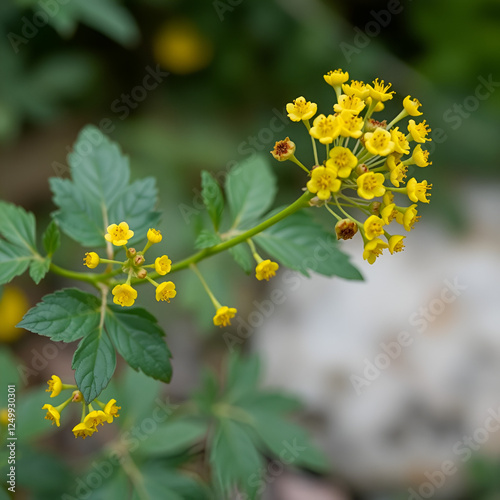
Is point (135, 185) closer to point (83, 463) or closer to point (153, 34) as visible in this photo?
point (83, 463)

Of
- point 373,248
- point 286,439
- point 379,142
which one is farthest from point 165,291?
point 286,439

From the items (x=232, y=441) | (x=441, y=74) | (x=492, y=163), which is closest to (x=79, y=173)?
(x=232, y=441)

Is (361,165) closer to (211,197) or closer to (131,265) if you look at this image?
(211,197)

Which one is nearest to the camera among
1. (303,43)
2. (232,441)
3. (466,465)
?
(232,441)

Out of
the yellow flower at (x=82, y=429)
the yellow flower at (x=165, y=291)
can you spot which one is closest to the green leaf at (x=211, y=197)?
the yellow flower at (x=165, y=291)

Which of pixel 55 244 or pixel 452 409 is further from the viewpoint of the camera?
pixel 452 409

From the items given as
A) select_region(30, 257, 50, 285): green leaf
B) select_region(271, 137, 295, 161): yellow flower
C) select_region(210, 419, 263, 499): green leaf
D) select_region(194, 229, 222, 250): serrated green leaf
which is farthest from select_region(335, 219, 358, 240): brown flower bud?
select_region(210, 419, 263, 499): green leaf

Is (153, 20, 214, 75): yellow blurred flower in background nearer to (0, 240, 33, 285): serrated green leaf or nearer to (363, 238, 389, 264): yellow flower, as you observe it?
(0, 240, 33, 285): serrated green leaf
